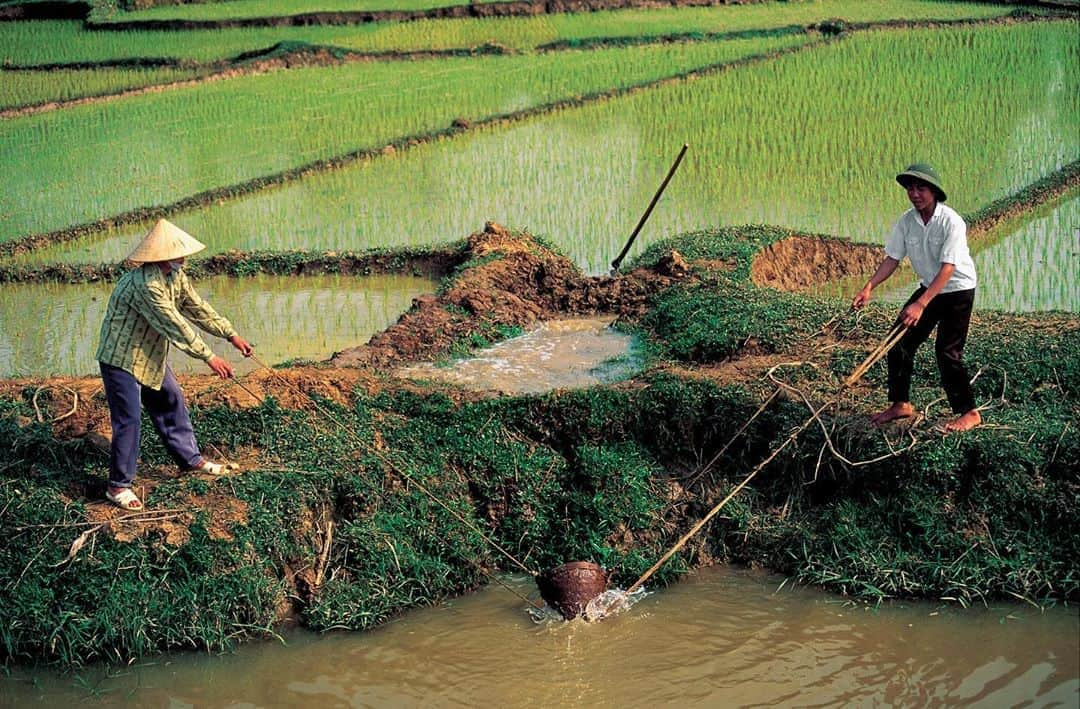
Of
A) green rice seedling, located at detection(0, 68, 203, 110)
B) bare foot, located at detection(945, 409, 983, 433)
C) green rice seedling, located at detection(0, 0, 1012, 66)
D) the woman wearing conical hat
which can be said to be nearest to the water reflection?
the woman wearing conical hat

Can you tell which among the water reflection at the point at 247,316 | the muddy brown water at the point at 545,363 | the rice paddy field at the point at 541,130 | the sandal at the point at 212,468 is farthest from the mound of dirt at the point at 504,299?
the sandal at the point at 212,468

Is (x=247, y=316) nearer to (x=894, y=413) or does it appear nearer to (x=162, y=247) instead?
(x=162, y=247)

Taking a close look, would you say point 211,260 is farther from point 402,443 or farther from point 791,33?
point 791,33

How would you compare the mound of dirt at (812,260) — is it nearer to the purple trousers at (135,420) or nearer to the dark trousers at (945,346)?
the dark trousers at (945,346)

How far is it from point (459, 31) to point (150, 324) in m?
13.1

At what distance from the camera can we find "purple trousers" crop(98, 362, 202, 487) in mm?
5344

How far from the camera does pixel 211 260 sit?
9648mm

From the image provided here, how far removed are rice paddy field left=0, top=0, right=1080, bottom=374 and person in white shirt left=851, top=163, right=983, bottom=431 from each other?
3.09 m

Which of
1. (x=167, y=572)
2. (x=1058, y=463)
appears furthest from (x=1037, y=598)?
(x=167, y=572)

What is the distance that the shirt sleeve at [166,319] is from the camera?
5.18m

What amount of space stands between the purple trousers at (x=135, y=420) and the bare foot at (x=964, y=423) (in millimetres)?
3510

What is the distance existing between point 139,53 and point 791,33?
8820 mm

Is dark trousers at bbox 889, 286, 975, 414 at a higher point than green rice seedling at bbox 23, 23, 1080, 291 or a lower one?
lower

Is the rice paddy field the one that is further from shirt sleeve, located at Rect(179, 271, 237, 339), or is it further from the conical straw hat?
the conical straw hat
